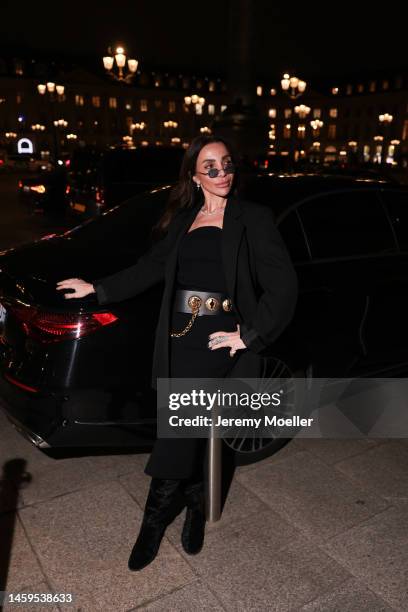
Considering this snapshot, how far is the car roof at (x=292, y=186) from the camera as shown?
3.47m

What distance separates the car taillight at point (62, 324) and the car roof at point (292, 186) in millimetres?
1293

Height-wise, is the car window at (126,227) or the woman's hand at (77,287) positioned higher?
the car window at (126,227)

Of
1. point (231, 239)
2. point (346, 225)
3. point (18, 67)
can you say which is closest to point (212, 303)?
point (231, 239)

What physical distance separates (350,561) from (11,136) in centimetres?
8243

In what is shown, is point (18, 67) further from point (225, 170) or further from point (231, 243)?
point (231, 243)

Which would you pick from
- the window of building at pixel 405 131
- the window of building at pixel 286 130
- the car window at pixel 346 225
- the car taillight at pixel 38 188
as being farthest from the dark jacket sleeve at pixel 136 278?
the window of building at pixel 286 130

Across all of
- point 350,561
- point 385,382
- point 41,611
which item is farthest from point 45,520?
point 385,382

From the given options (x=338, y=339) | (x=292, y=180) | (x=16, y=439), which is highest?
(x=292, y=180)

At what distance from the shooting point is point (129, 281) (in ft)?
8.95

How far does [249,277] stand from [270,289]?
13 centimetres

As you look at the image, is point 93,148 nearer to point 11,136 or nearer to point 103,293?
point 103,293

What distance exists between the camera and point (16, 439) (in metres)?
3.65

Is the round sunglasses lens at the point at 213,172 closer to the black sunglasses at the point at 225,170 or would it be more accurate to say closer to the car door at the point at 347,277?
the black sunglasses at the point at 225,170

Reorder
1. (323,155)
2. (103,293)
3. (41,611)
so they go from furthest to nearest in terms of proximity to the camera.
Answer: (323,155) < (103,293) < (41,611)
